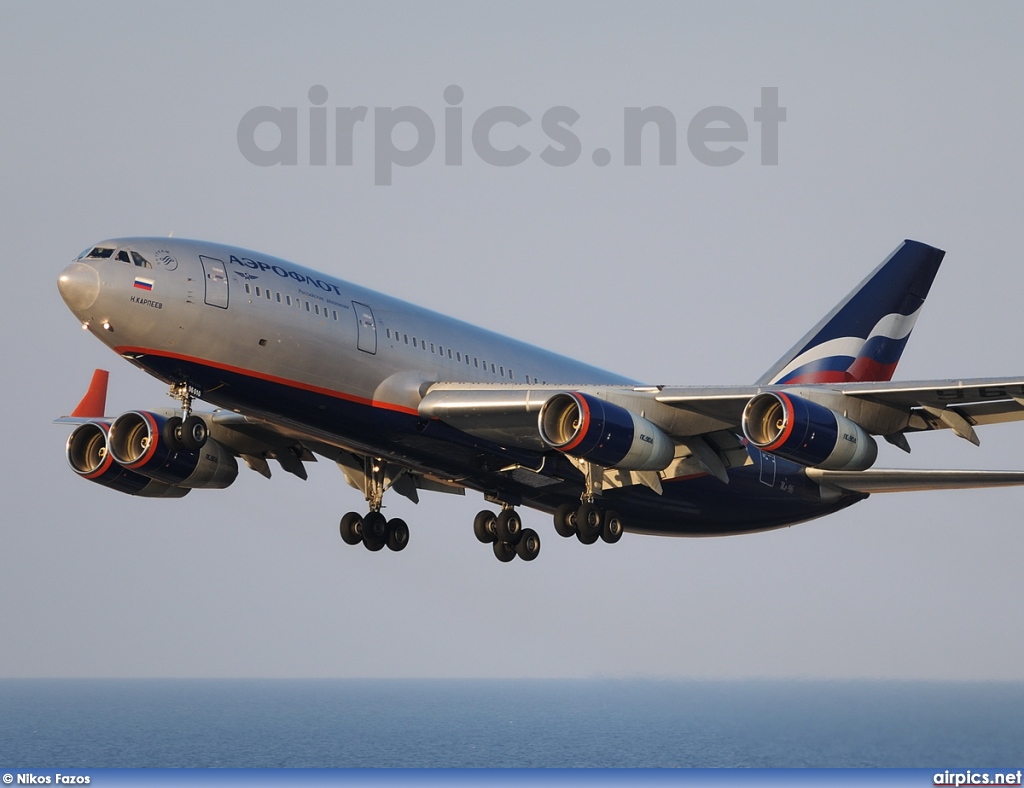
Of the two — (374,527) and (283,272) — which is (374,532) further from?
(283,272)

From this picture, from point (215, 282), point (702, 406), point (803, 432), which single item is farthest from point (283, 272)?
point (803, 432)

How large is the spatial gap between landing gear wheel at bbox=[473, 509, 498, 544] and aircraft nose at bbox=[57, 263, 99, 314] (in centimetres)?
1342

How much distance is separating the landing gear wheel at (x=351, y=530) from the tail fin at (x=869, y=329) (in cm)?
1336

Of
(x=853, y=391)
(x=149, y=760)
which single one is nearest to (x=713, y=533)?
(x=853, y=391)

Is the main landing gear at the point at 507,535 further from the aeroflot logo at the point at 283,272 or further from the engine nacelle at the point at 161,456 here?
the aeroflot logo at the point at 283,272

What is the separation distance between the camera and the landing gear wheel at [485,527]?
37938 millimetres

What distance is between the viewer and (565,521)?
35.4 meters

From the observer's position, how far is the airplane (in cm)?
2930

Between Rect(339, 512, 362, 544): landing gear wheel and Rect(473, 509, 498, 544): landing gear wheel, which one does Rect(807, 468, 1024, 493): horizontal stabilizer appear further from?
Rect(339, 512, 362, 544): landing gear wheel

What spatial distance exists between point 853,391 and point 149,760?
130 metres

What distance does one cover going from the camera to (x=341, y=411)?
1227 inches

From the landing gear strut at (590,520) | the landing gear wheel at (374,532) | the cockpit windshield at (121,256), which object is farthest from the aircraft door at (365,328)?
the landing gear wheel at (374,532)

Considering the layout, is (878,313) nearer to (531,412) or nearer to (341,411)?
(531,412)

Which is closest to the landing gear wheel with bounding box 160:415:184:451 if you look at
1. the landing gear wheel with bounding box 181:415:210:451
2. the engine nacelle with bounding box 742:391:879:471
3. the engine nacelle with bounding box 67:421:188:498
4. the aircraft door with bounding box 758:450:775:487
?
the landing gear wheel with bounding box 181:415:210:451
